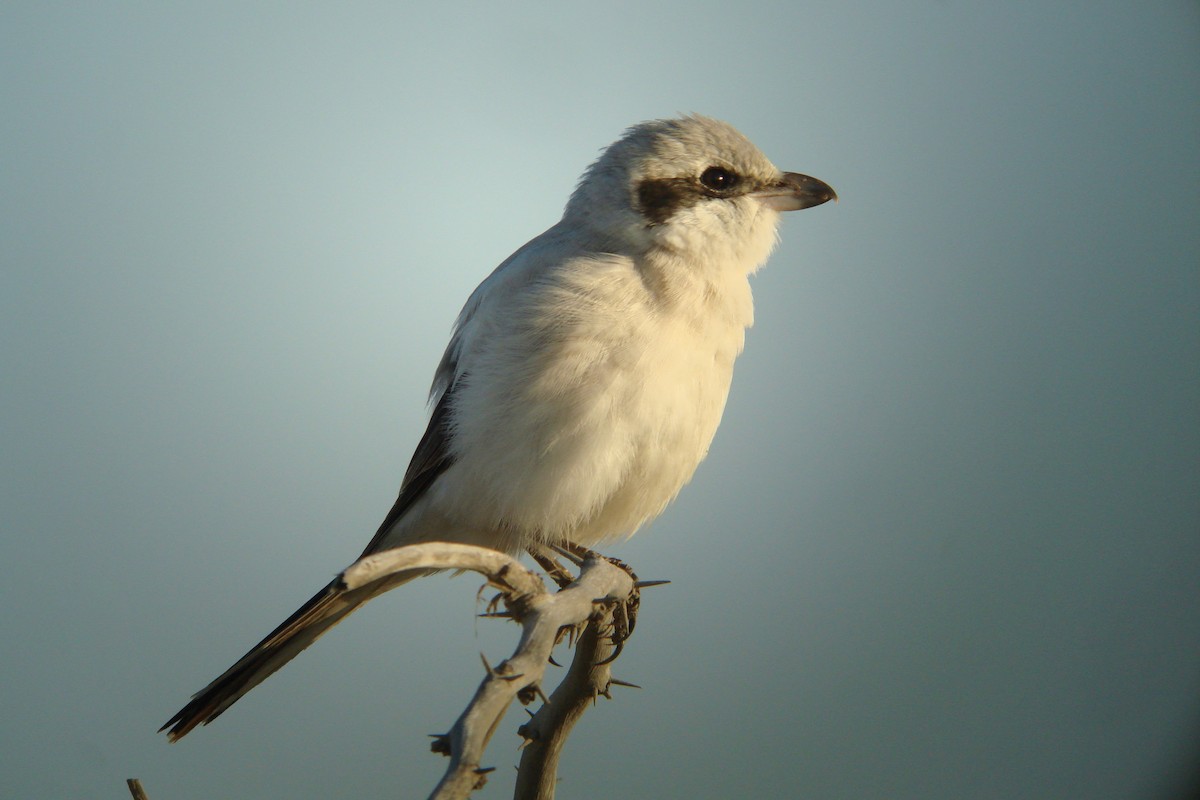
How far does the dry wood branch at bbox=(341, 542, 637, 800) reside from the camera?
1.33 m

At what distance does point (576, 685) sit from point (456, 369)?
129cm

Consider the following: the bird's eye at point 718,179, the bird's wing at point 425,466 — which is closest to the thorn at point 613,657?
the bird's wing at point 425,466

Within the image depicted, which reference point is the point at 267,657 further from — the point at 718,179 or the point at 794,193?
the point at 794,193

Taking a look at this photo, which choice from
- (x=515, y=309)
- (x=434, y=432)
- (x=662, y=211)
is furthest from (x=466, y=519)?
(x=662, y=211)

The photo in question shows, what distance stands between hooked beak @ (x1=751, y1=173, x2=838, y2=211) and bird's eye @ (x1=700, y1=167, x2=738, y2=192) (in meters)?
0.09

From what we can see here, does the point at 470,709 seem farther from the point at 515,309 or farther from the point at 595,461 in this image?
the point at 515,309

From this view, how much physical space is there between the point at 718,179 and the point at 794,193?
0.27 m

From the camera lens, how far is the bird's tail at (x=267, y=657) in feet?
7.48

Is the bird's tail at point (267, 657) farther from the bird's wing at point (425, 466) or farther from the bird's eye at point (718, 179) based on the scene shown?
the bird's eye at point (718, 179)

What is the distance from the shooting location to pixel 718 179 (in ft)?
10.2

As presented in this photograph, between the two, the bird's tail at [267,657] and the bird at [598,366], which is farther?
the bird at [598,366]

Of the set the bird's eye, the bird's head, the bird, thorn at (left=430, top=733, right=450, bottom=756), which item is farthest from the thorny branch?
the bird's eye

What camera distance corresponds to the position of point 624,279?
9.09 ft

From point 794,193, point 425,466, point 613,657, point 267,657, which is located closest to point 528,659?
point 613,657
